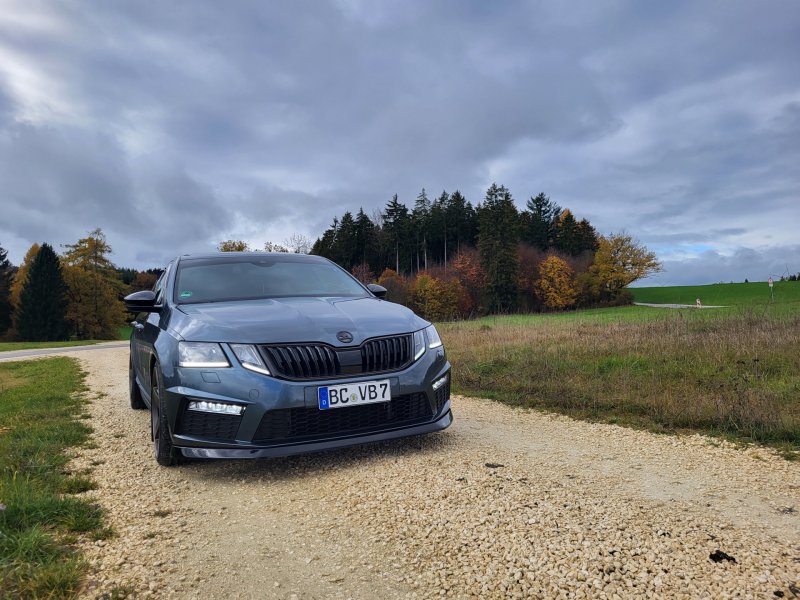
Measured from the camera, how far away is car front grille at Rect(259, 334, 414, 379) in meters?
3.58

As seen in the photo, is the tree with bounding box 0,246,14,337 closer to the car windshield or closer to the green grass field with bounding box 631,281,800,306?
the car windshield

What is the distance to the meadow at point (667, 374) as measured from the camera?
5199mm

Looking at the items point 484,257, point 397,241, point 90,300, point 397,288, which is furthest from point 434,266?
point 90,300

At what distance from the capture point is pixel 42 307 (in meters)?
50.2

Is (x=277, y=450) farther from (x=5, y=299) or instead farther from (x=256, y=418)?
(x=5, y=299)

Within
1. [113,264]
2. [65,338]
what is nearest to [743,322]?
[65,338]

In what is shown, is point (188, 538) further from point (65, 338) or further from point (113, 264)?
point (113, 264)

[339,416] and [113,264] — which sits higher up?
[113,264]

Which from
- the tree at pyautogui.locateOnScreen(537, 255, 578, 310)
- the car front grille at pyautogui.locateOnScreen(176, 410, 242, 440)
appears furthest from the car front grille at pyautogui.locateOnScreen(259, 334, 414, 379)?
the tree at pyautogui.locateOnScreen(537, 255, 578, 310)

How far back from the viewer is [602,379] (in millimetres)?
7457

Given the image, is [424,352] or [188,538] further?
[424,352]

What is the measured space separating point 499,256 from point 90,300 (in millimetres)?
43521

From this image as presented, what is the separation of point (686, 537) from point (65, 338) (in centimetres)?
5961

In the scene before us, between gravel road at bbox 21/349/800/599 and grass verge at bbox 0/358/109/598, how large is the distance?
13 cm
